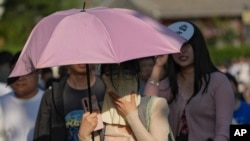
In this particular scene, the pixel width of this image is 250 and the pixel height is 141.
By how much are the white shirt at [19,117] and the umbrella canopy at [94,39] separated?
176cm

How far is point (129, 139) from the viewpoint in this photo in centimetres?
538

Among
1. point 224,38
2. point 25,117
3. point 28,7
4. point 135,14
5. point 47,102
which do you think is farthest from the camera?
point 28,7

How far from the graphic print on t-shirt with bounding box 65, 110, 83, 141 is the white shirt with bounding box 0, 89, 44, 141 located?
1078 mm

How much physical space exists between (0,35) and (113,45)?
54.4m

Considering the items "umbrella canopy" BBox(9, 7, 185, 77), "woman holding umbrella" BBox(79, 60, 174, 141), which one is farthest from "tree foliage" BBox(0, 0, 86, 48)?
"woman holding umbrella" BBox(79, 60, 174, 141)

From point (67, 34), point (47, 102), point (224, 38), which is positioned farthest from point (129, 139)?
point (224, 38)

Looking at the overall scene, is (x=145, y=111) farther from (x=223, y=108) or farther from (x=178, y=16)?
(x=178, y=16)

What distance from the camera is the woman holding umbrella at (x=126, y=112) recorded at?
5328 millimetres

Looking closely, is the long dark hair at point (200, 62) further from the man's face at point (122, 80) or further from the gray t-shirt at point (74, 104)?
the man's face at point (122, 80)

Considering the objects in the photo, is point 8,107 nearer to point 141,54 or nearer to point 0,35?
point 141,54

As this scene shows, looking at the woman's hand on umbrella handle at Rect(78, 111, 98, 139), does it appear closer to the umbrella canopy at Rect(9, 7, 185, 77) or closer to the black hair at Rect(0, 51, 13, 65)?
the umbrella canopy at Rect(9, 7, 185, 77)

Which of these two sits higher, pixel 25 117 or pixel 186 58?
pixel 186 58

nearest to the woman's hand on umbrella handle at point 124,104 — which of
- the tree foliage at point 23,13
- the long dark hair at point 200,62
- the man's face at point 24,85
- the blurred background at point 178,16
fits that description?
the long dark hair at point 200,62

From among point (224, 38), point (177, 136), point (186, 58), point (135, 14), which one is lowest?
point (224, 38)
